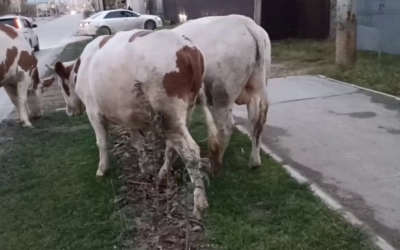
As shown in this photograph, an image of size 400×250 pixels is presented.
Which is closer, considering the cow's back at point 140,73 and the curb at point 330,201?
the curb at point 330,201

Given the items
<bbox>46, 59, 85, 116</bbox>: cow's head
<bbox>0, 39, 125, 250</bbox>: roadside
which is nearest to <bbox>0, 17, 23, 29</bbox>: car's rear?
<bbox>0, 39, 125, 250</bbox>: roadside

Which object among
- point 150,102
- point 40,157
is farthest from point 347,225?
point 40,157

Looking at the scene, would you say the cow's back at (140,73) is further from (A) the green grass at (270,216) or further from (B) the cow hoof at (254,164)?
(B) the cow hoof at (254,164)

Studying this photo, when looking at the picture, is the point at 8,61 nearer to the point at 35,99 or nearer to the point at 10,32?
the point at 10,32

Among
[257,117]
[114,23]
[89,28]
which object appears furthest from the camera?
[114,23]

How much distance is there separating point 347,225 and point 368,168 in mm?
1548

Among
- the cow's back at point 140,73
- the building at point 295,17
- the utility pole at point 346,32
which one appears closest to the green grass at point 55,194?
the cow's back at point 140,73

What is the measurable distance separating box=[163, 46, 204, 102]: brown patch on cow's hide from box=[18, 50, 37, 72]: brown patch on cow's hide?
5142mm

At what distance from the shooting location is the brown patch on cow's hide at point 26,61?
9.34 meters

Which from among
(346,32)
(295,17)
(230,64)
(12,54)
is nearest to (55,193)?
(230,64)

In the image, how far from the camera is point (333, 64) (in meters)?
13.6

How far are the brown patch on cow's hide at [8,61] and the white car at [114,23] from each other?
21117 mm

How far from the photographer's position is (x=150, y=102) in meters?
4.96

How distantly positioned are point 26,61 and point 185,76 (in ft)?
17.4
